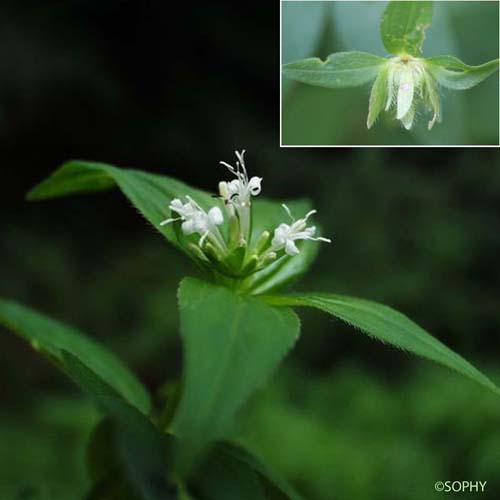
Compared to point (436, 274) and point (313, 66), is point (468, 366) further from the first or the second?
point (436, 274)

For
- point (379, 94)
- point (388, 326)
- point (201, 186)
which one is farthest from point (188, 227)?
point (201, 186)

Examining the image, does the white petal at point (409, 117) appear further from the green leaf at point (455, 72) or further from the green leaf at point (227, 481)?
the green leaf at point (227, 481)

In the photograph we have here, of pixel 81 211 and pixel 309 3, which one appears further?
pixel 81 211

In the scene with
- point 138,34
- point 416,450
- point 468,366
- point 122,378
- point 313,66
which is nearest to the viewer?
point 468,366

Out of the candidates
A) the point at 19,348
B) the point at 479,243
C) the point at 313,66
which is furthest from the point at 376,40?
the point at 19,348

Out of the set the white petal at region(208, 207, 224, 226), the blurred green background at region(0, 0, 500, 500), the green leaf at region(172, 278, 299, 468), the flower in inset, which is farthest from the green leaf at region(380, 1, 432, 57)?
the blurred green background at region(0, 0, 500, 500)

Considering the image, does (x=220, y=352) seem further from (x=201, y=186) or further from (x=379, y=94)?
(x=201, y=186)
